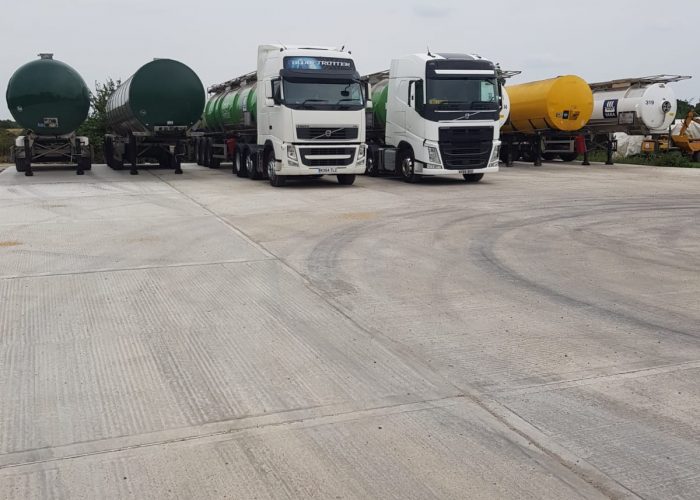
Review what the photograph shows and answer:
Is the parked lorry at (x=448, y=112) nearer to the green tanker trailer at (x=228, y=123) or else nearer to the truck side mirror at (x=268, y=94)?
the truck side mirror at (x=268, y=94)

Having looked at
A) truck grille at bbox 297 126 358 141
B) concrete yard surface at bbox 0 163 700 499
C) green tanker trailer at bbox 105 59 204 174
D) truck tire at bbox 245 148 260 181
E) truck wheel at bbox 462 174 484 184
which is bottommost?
concrete yard surface at bbox 0 163 700 499

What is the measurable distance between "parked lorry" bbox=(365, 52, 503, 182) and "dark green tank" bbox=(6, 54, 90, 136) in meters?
10.2

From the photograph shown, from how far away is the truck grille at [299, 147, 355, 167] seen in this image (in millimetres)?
17500

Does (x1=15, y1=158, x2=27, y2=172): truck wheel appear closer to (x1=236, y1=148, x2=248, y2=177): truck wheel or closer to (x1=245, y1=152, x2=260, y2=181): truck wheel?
(x1=236, y1=148, x2=248, y2=177): truck wheel

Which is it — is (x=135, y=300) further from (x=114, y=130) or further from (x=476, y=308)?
(x=114, y=130)

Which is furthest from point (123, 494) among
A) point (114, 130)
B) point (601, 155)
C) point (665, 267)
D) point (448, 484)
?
point (601, 155)

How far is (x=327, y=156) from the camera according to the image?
57.9 feet

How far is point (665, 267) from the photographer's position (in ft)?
27.4

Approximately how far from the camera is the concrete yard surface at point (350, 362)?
3.52m

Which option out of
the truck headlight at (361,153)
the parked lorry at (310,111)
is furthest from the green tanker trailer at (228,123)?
the truck headlight at (361,153)

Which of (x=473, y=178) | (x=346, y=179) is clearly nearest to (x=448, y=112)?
(x=473, y=178)

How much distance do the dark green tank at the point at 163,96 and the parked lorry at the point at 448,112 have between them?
20.2 feet

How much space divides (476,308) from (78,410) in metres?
3.67

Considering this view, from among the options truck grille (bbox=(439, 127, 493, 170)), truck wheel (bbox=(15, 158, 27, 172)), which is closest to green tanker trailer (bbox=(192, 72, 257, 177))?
truck grille (bbox=(439, 127, 493, 170))
